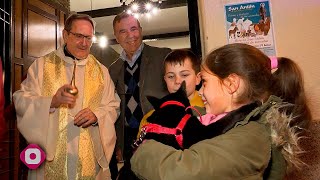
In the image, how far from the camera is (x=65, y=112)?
6.76 ft

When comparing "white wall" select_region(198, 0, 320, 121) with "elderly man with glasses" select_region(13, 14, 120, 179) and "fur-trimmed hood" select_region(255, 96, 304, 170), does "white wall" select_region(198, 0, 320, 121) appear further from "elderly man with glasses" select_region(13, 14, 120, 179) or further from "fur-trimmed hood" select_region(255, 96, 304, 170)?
"elderly man with glasses" select_region(13, 14, 120, 179)

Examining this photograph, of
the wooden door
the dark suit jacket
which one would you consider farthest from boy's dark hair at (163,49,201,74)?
the wooden door

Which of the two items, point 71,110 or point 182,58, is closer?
point 182,58

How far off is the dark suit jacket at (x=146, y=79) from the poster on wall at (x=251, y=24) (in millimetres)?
664

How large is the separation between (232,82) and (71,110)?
1451 millimetres

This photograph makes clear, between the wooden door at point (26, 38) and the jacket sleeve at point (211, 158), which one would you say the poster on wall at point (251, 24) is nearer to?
the jacket sleeve at point (211, 158)

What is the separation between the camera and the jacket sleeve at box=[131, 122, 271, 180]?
2.50ft

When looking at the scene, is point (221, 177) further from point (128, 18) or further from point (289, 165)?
point (128, 18)

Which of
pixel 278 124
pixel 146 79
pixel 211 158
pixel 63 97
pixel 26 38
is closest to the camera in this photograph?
pixel 211 158

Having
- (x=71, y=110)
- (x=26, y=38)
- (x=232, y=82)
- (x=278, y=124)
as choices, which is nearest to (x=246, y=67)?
(x=232, y=82)

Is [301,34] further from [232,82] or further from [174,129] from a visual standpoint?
[174,129]

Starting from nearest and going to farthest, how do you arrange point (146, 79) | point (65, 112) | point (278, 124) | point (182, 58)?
point (278, 124)
point (182, 58)
point (65, 112)
point (146, 79)

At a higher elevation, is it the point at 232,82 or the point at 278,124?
the point at 232,82

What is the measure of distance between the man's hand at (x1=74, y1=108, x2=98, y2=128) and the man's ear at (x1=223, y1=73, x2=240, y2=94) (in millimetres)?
1215
